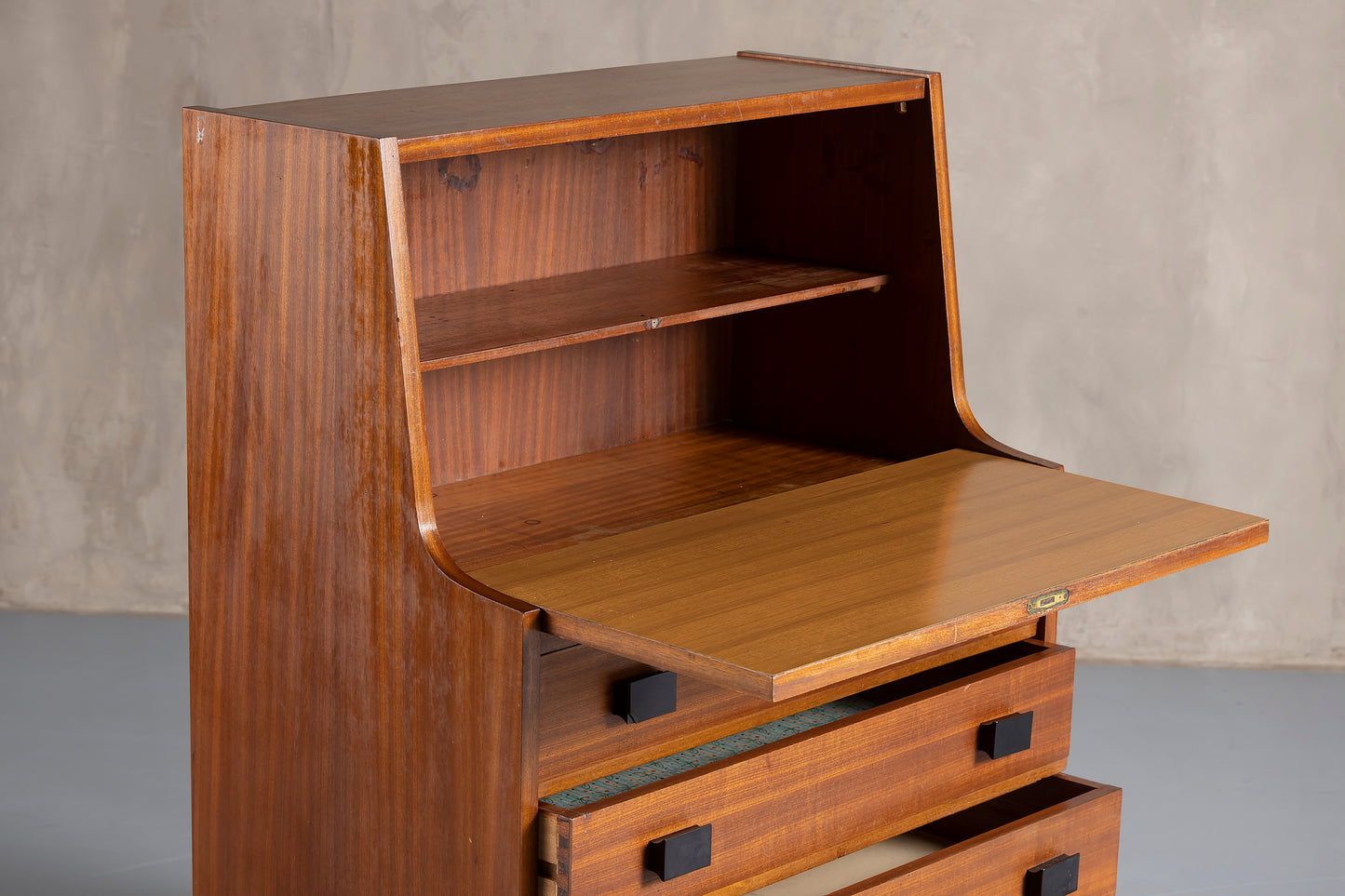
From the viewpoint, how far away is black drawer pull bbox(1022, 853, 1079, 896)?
2584mm

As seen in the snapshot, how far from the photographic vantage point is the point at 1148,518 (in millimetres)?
2404

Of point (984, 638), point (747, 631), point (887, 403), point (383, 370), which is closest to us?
point (747, 631)

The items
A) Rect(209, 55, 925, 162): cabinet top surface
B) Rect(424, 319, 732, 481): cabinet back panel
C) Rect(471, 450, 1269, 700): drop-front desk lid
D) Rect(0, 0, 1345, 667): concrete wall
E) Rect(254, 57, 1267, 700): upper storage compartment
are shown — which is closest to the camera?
Rect(471, 450, 1269, 700): drop-front desk lid

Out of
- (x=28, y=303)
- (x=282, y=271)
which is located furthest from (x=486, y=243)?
(x=28, y=303)

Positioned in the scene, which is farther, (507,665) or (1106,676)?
(1106,676)

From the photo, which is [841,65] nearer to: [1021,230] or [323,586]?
[323,586]

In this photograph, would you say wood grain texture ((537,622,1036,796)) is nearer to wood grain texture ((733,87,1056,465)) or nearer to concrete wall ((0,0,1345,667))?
wood grain texture ((733,87,1056,465))

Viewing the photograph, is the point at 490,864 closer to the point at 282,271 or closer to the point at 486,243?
the point at 282,271

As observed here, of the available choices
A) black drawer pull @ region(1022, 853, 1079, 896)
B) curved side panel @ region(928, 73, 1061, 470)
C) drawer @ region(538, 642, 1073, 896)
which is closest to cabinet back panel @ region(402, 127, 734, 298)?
curved side panel @ region(928, 73, 1061, 470)

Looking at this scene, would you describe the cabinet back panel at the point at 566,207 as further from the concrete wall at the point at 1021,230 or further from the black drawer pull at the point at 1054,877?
the concrete wall at the point at 1021,230

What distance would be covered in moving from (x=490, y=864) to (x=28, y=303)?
303cm

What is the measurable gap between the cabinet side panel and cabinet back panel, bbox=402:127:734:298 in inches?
14.7

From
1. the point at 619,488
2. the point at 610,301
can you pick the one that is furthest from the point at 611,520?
the point at 610,301

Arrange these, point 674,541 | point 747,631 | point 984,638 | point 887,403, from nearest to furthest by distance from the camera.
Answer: point 747,631 < point 674,541 < point 984,638 < point 887,403
